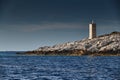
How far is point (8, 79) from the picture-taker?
48.7 m

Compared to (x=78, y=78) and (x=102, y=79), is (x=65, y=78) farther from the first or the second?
(x=102, y=79)

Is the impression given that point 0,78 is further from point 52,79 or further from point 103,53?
point 103,53

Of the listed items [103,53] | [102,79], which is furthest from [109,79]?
[103,53]

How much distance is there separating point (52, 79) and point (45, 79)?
0.86 metres

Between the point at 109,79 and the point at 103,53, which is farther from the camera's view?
the point at 103,53

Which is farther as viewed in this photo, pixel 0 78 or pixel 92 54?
pixel 92 54

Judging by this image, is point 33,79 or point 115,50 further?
point 115,50

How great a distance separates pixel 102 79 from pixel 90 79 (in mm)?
1479

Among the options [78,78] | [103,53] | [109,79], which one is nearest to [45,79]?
[78,78]

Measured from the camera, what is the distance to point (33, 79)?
160 ft

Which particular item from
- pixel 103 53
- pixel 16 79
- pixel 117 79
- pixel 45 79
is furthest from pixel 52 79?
pixel 103 53

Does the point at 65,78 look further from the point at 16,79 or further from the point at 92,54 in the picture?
the point at 92,54

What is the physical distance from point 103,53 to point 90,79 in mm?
146420

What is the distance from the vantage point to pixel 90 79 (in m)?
49.1
